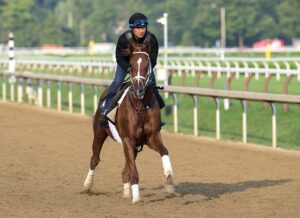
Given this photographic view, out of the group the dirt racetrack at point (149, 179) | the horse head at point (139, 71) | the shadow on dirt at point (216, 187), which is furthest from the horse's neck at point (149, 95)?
the shadow on dirt at point (216, 187)

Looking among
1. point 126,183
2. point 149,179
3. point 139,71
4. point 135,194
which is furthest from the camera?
point 149,179

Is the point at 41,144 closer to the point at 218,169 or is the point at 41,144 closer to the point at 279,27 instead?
the point at 218,169

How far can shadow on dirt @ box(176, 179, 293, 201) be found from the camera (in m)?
11.5

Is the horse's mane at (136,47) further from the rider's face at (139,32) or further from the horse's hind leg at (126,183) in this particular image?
the horse's hind leg at (126,183)

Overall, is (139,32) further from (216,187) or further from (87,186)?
(216,187)

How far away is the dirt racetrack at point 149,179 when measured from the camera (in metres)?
10.2

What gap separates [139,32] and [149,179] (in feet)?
8.87

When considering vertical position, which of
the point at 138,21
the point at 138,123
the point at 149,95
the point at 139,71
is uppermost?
the point at 138,21

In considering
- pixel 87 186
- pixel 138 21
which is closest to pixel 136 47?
pixel 138 21

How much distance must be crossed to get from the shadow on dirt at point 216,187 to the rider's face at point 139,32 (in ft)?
5.60

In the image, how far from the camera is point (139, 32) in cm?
1074

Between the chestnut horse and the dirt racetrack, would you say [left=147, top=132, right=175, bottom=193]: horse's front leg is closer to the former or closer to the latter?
the chestnut horse

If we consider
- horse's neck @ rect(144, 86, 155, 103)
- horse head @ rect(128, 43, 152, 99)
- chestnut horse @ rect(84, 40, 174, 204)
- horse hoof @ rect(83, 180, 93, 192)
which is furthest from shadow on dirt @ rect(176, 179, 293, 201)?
horse head @ rect(128, 43, 152, 99)

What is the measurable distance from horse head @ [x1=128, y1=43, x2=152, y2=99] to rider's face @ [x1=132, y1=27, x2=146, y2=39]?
128 mm
